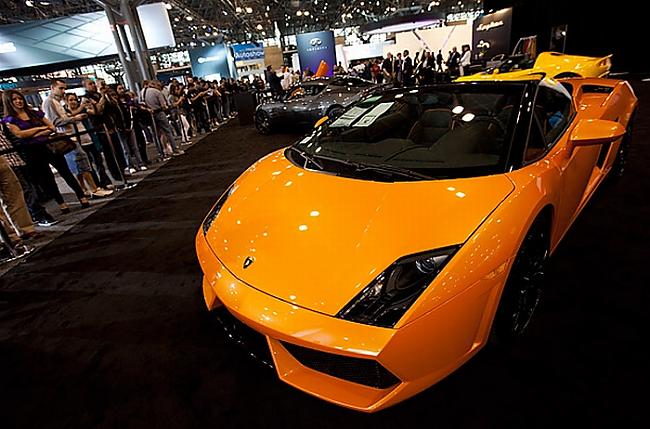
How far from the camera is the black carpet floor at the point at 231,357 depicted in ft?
4.53

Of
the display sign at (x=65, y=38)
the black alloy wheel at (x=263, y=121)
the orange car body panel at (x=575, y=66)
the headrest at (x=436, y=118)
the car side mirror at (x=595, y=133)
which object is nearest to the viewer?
A: the car side mirror at (x=595, y=133)

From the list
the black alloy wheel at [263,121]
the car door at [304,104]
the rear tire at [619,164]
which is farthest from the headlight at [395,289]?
the black alloy wheel at [263,121]

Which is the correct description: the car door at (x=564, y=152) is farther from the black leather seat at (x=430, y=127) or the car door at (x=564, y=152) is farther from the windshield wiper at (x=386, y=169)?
the windshield wiper at (x=386, y=169)

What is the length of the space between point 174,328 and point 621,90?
3.82m

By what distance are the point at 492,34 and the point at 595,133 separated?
15200 millimetres

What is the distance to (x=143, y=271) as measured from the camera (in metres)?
2.72

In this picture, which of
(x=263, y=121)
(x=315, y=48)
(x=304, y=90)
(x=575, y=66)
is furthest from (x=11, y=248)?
(x=315, y=48)

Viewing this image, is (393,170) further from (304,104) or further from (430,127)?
(304,104)

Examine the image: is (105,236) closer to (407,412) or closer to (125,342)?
(125,342)

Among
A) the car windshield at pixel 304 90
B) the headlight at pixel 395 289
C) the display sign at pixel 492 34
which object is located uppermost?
the display sign at pixel 492 34

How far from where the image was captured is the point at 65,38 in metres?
12.0

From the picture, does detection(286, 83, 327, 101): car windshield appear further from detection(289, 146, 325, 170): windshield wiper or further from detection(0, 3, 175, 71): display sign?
detection(0, 3, 175, 71): display sign

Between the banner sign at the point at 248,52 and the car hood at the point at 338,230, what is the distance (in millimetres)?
23562

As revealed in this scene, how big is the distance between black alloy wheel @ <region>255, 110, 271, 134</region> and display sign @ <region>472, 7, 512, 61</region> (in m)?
10.7
